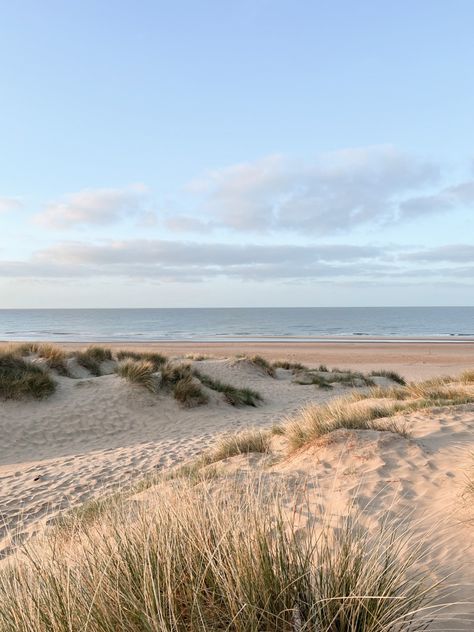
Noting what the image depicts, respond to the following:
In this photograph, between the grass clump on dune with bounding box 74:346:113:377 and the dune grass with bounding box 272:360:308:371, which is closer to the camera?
the grass clump on dune with bounding box 74:346:113:377

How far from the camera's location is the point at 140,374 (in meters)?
13.8

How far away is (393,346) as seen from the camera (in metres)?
41.7

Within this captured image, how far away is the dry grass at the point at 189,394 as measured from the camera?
1341 centimetres

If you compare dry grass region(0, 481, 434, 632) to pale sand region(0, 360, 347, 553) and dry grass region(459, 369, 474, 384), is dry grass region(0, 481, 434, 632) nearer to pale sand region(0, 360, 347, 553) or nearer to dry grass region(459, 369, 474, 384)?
pale sand region(0, 360, 347, 553)

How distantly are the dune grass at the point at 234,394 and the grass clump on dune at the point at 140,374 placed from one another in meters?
1.82

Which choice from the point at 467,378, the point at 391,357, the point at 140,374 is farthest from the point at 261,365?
the point at 391,357

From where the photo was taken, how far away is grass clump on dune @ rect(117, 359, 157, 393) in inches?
537

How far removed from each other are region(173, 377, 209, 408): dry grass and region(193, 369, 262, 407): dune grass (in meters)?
0.87

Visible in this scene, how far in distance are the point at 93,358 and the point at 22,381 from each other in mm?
5491

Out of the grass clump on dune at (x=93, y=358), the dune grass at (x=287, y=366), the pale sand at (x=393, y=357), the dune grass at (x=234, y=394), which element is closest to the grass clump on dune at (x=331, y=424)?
the dune grass at (x=234, y=394)

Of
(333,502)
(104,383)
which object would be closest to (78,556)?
(333,502)

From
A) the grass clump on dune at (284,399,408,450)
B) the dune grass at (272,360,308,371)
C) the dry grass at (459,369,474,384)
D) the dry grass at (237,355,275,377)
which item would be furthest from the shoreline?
the grass clump on dune at (284,399,408,450)

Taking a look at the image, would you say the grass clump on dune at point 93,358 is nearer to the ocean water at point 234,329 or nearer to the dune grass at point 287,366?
the dune grass at point 287,366

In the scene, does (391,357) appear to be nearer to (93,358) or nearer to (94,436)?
(93,358)
